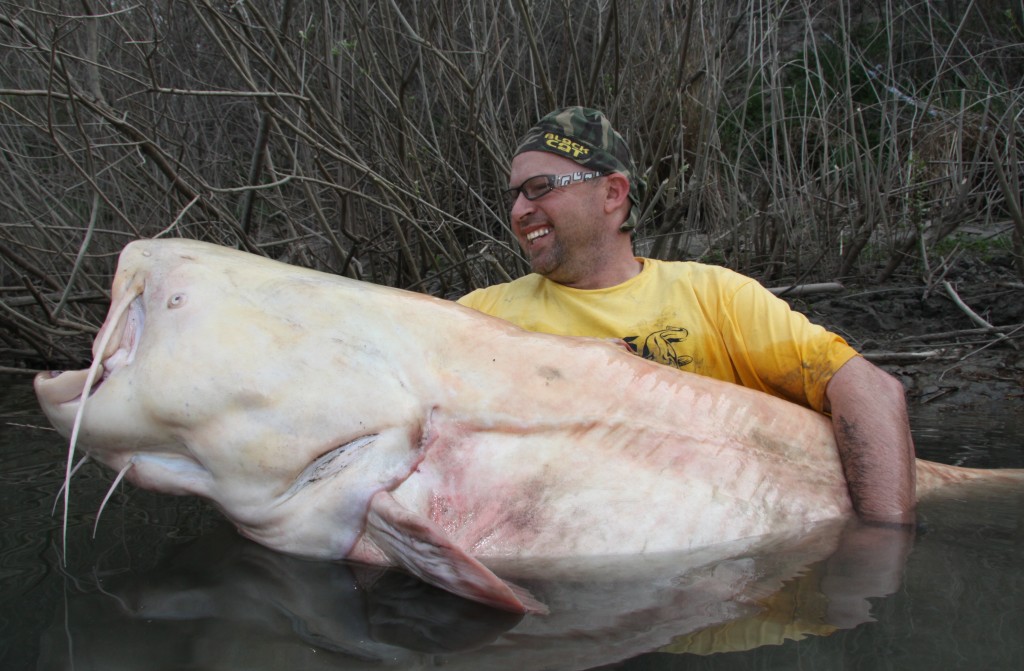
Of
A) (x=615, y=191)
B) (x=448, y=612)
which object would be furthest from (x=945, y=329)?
(x=448, y=612)

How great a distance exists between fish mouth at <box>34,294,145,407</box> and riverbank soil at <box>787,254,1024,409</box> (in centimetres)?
391

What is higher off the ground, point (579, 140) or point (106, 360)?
point (579, 140)

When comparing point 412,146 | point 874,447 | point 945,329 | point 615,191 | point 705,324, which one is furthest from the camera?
point 945,329

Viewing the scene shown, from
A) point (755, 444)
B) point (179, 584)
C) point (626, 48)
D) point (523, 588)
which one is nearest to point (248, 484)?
point (179, 584)

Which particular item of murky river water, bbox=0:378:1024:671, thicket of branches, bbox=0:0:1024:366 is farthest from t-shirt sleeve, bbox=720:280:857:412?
thicket of branches, bbox=0:0:1024:366

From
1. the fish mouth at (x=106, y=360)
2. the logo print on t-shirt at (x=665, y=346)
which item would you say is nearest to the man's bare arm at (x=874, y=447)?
the logo print on t-shirt at (x=665, y=346)

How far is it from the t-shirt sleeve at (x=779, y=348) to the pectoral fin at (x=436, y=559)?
4.10ft

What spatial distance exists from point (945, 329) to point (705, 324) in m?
3.32

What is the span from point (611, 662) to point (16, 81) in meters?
5.16

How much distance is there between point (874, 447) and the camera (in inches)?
99.0

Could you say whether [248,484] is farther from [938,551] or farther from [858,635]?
[938,551]

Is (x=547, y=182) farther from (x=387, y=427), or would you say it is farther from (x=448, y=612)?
(x=448, y=612)

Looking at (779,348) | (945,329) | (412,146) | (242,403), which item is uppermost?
(412,146)

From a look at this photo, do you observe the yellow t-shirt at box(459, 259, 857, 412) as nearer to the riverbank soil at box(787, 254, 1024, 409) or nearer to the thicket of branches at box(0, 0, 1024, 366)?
the thicket of branches at box(0, 0, 1024, 366)
